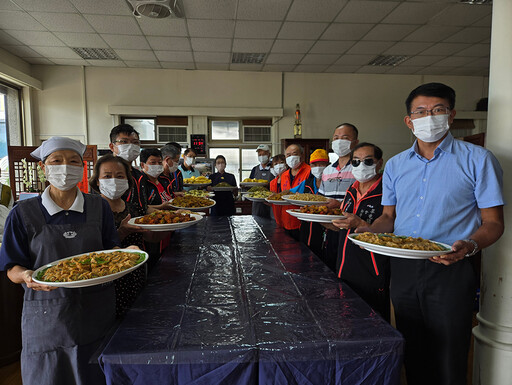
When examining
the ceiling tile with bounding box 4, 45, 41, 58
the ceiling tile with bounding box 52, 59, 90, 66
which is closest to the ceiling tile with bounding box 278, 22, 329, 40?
the ceiling tile with bounding box 52, 59, 90, 66

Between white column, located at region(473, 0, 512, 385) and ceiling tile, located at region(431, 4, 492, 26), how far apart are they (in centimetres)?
334

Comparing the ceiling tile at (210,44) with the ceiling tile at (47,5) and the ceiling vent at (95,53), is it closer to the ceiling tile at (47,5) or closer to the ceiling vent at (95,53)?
the ceiling vent at (95,53)

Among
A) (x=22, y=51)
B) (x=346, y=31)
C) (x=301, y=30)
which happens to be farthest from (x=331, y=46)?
(x=22, y=51)

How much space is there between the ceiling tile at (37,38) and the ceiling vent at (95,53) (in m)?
0.32

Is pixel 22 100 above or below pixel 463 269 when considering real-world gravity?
above

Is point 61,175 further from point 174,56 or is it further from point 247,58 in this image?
point 247,58

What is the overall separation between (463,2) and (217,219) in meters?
4.27

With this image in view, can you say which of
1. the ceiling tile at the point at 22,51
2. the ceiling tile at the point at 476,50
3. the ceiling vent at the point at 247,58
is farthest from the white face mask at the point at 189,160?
the ceiling tile at the point at 476,50

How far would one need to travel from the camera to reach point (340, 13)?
435 centimetres

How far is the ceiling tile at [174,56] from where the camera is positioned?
18.8ft

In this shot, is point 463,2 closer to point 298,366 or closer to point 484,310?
point 484,310

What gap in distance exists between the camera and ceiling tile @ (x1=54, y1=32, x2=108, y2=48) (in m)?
4.93

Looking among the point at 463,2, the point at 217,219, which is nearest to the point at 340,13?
the point at 463,2

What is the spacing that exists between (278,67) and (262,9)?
8.11ft
